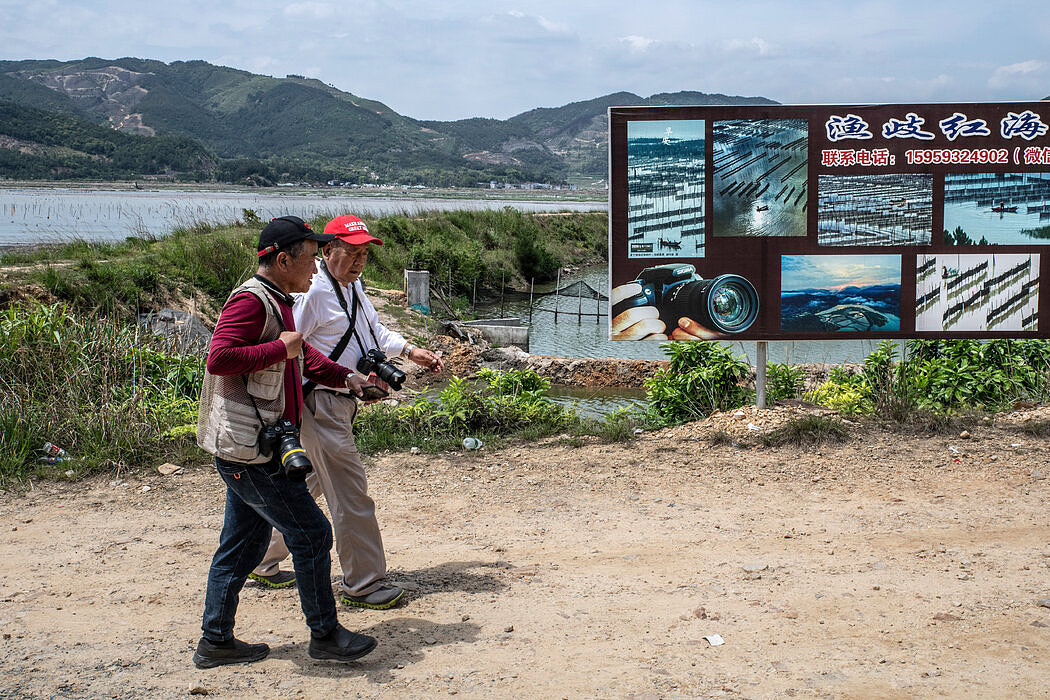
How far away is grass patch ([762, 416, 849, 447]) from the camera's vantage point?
22.7ft

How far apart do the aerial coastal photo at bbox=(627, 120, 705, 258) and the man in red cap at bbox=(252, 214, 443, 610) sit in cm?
328

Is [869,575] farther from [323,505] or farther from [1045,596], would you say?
[323,505]

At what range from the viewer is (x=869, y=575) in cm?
459

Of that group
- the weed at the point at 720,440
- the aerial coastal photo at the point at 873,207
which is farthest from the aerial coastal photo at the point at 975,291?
the weed at the point at 720,440

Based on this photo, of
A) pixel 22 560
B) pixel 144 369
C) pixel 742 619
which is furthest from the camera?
pixel 144 369

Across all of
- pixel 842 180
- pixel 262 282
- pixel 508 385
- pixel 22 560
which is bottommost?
pixel 22 560

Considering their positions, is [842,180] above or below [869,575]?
above

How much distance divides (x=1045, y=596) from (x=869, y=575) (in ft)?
2.56

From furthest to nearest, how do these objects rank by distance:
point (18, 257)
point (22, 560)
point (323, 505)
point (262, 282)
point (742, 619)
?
point (18, 257)
point (323, 505)
point (22, 560)
point (742, 619)
point (262, 282)

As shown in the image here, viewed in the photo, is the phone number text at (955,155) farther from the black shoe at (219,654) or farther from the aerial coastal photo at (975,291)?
the black shoe at (219,654)

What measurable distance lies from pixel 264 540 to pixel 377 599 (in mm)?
808

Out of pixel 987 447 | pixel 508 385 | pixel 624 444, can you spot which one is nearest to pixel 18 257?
pixel 508 385

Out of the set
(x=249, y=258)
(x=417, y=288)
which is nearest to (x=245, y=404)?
(x=249, y=258)

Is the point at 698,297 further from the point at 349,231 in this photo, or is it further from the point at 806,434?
the point at 349,231
